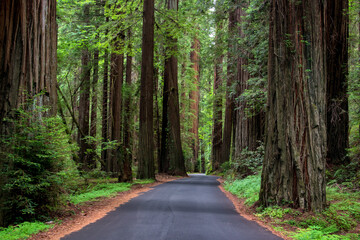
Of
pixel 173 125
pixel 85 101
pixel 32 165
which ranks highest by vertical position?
pixel 85 101

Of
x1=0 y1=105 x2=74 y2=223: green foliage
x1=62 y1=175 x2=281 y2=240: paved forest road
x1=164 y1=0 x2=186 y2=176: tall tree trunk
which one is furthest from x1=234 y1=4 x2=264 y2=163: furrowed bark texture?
x1=0 y1=105 x2=74 y2=223: green foliage

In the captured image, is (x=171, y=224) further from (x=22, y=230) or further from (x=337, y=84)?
(x=337, y=84)

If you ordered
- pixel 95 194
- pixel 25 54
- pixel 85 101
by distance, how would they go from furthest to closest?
pixel 85 101 < pixel 95 194 < pixel 25 54

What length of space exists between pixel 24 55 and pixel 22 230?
386 centimetres

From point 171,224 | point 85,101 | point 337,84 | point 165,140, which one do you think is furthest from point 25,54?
point 165,140

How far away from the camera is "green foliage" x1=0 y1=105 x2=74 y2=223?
5.37 metres

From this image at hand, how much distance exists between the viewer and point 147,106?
15.4 meters

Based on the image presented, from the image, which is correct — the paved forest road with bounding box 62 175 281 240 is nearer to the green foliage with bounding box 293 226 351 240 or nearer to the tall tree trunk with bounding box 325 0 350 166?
the green foliage with bounding box 293 226 351 240

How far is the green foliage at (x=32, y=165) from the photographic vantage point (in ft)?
17.6

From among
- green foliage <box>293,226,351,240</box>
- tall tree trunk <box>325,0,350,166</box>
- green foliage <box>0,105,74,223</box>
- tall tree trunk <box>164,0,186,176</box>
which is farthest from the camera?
tall tree trunk <box>164,0,186,176</box>

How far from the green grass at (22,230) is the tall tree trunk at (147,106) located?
958 centimetres

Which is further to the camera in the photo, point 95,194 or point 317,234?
point 95,194

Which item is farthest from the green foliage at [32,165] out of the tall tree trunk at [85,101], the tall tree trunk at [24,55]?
the tall tree trunk at [85,101]

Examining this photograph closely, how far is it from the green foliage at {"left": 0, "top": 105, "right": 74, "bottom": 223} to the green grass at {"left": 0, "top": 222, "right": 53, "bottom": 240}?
250mm
